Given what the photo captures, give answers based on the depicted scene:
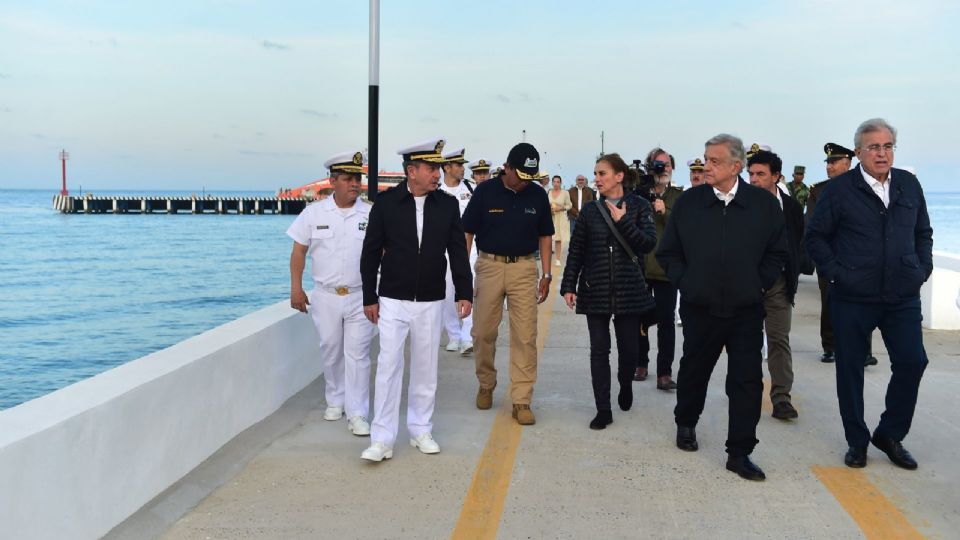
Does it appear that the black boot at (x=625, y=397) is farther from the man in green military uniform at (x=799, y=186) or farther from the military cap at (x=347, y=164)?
the man in green military uniform at (x=799, y=186)

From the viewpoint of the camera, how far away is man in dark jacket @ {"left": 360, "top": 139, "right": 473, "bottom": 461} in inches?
214

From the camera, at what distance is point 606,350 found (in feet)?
20.7

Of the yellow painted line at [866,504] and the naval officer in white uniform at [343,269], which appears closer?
the yellow painted line at [866,504]

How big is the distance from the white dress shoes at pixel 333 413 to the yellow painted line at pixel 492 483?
3.50 feet

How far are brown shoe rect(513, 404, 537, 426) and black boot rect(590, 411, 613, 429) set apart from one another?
0.41 m

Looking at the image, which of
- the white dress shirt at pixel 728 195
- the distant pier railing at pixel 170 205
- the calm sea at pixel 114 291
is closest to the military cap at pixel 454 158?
the white dress shirt at pixel 728 195

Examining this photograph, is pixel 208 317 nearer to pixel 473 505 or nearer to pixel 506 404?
pixel 506 404

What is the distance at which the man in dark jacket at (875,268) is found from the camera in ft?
16.9

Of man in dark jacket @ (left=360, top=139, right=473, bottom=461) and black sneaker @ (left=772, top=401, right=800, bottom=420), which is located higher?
man in dark jacket @ (left=360, top=139, right=473, bottom=461)

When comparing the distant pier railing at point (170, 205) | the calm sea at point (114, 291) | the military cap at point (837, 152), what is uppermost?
the military cap at point (837, 152)

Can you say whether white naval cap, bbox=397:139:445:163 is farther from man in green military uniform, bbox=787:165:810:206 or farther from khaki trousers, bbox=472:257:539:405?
man in green military uniform, bbox=787:165:810:206

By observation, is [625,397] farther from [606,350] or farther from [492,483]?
[492,483]

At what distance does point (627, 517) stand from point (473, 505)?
768mm

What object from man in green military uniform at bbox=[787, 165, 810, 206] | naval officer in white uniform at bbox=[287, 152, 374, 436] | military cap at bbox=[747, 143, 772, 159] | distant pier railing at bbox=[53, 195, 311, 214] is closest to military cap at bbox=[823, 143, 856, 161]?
military cap at bbox=[747, 143, 772, 159]
